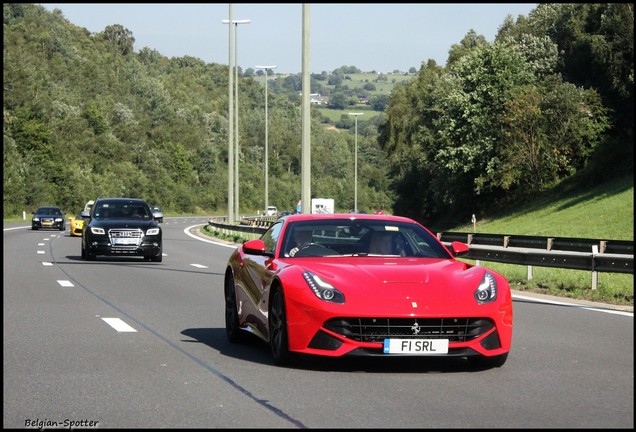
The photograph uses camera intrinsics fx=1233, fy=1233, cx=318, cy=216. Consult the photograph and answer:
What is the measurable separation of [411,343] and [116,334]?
441cm

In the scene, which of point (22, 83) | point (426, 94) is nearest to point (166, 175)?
point (22, 83)

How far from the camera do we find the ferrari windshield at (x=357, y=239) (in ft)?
37.8

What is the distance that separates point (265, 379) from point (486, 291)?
2.06 meters

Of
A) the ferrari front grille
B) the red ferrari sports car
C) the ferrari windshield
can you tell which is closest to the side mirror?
the red ferrari sports car

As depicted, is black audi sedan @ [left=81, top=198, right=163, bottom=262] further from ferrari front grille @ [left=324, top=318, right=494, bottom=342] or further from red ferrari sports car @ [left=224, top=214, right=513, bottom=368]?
ferrari front grille @ [left=324, top=318, right=494, bottom=342]

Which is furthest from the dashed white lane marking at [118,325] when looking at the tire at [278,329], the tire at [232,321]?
the tire at [278,329]

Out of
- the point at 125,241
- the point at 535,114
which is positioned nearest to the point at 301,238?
the point at 125,241

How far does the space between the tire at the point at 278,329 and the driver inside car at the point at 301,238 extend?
69 cm

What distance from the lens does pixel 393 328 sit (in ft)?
33.0

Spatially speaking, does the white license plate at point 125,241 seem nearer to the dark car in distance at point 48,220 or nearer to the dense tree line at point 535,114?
A: the dark car in distance at point 48,220

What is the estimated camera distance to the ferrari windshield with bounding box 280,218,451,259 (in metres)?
11.5

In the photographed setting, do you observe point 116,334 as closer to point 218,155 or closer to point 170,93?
point 218,155

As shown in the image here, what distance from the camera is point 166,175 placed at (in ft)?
466

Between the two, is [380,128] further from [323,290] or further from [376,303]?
[376,303]
